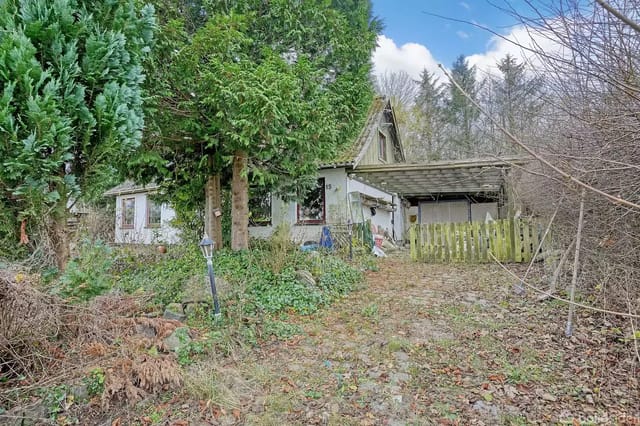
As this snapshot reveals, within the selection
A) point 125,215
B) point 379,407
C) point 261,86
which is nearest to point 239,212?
point 261,86

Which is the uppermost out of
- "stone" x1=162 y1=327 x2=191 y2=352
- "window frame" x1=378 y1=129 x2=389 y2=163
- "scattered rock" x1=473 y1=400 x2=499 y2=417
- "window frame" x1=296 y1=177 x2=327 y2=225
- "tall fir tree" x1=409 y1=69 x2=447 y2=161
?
"tall fir tree" x1=409 y1=69 x2=447 y2=161

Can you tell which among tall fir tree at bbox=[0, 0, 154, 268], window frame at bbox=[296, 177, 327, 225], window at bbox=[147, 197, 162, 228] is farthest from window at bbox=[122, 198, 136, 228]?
tall fir tree at bbox=[0, 0, 154, 268]

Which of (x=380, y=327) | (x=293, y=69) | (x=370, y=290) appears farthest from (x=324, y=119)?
(x=380, y=327)

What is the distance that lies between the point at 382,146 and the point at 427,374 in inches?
498

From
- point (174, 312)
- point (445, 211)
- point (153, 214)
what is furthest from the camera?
point (445, 211)

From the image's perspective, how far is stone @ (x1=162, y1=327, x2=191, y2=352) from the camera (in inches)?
140

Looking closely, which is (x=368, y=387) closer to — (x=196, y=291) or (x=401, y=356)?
(x=401, y=356)

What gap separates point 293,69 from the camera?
5.68 m

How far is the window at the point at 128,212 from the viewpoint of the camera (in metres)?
16.3

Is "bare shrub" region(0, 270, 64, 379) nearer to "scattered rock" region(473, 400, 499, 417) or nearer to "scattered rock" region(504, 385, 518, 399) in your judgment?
"scattered rock" region(473, 400, 499, 417)

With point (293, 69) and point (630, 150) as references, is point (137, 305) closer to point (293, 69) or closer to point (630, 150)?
point (293, 69)

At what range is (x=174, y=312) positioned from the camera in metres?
4.51

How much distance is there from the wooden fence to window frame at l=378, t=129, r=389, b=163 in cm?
582

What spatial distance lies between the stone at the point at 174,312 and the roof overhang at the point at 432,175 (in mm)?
7337
